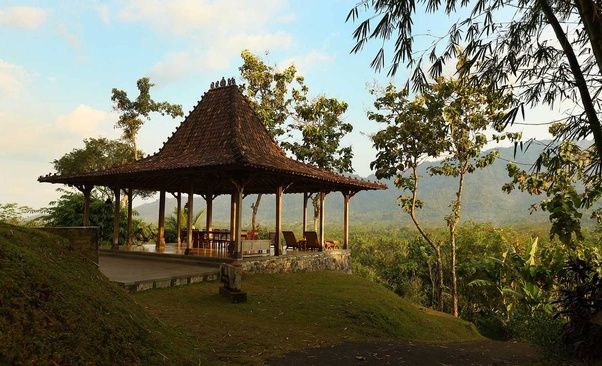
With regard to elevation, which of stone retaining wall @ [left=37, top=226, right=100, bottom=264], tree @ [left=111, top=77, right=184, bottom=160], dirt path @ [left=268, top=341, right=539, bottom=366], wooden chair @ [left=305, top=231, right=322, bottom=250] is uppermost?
tree @ [left=111, top=77, right=184, bottom=160]

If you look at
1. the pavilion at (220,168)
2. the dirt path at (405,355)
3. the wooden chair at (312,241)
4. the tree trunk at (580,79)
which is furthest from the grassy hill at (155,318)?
the wooden chair at (312,241)

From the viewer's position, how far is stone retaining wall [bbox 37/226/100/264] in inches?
199

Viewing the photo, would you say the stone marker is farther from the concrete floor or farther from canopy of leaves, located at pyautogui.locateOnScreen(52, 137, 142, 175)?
canopy of leaves, located at pyautogui.locateOnScreen(52, 137, 142, 175)

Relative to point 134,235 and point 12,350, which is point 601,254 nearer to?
point 12,350

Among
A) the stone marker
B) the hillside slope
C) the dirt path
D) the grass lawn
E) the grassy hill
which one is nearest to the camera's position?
the hillside slope

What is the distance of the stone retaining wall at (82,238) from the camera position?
5047 millimetres

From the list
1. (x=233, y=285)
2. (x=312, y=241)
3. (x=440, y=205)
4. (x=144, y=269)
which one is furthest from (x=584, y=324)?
(x=440, y=205)

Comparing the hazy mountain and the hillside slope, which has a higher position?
the hazy mountain

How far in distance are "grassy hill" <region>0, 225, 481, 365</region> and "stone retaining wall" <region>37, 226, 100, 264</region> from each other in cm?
24

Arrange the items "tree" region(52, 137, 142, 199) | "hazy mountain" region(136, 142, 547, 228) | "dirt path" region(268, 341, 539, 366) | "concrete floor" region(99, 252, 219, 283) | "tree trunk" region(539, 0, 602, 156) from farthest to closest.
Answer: "hazy mountain" region(136, 142, 547, 228), "tree" region(52, 137, 142, 199), "concrete floor" region(99, 252, 219, 283), "dirt path" region(268, 341, 539, 366), "tree trunk" region(539, 0, 602, 156)

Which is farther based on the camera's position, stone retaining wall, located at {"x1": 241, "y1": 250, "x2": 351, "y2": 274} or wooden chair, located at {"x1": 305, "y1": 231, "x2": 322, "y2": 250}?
wooden chair, located at {"x1": 305, "y1": 231, "x2": 322, "y2": 250}

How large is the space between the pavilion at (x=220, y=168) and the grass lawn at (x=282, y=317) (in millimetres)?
2577

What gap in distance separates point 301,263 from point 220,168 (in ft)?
15.6

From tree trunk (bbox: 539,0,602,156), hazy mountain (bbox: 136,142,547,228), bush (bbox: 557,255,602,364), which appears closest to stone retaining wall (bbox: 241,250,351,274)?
bush (bbox: 557,255,602,364)
